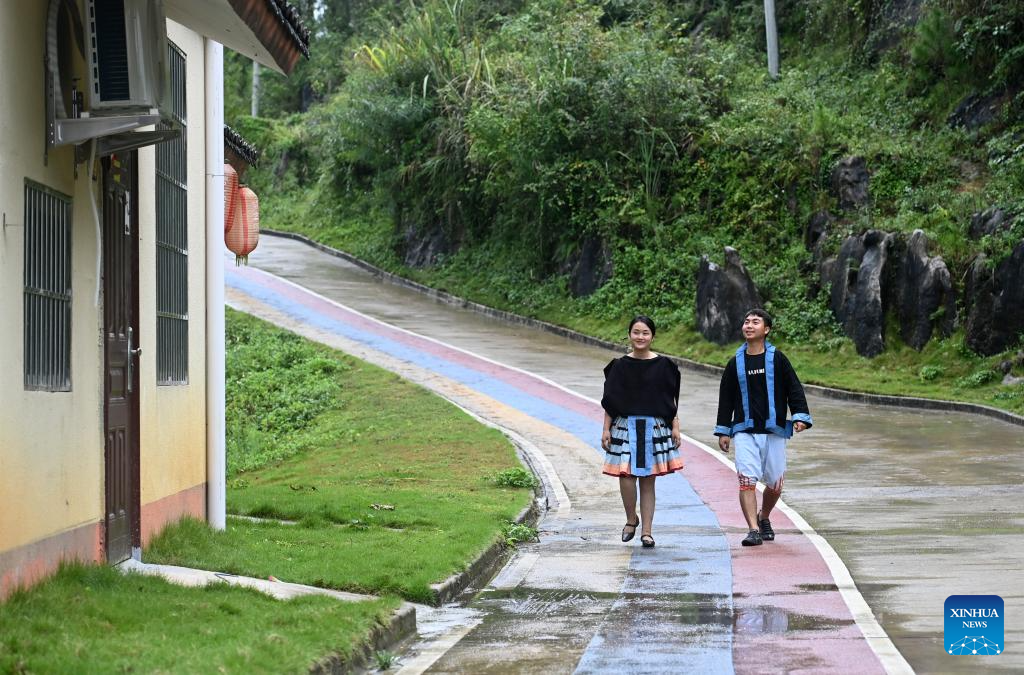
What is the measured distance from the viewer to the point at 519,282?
40.2m

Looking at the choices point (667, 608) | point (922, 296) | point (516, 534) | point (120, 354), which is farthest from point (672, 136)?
point (667, 608)

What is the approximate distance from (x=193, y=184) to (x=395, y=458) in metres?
7.32

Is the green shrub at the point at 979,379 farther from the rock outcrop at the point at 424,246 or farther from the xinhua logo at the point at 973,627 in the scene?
the rock outcrop at the point at 424,246

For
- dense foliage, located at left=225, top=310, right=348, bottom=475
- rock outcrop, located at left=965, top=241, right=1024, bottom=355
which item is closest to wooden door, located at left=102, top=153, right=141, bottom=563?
dense foliage, located at left=225, top=310, right=348, bottom=475

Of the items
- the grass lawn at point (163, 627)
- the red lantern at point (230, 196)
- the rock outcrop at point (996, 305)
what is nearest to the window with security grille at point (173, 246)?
the red lantern at point (230, 196)

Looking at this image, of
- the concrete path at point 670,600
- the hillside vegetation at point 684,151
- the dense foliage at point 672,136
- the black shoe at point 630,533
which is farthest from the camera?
Result: the dense foliage at point 672,136

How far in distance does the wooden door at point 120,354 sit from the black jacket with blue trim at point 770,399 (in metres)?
4.96

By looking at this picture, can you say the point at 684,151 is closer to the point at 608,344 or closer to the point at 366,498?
the point at 608,344

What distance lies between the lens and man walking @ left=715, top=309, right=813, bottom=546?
37.6 ft

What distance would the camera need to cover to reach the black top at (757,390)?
37.6 ft

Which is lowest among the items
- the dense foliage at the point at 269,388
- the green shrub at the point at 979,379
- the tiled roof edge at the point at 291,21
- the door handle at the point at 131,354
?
the dense foliage at the point at 269,388

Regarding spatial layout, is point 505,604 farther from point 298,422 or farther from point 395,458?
point 298,422

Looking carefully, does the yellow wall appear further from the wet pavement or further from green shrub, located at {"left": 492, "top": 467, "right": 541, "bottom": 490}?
green shrub, located at {"left": 492, "top": 467, "right": 541, "bottom": 490}

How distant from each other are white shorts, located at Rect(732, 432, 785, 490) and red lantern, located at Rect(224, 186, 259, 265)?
623 centimetres
